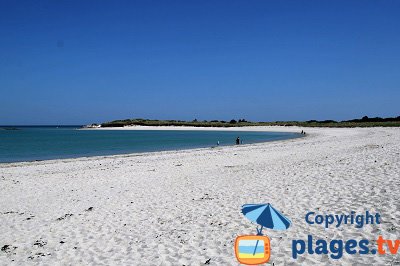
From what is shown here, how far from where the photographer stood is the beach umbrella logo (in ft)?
21.0

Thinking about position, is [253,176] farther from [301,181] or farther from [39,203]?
[39,203]

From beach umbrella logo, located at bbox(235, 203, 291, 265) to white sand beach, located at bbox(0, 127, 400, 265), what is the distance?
17cm

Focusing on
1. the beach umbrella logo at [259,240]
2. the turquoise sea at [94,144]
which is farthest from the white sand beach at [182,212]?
the turquoise sea at [94,144]

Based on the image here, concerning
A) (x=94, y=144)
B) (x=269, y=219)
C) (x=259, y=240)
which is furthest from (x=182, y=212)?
(x=94, y=144)

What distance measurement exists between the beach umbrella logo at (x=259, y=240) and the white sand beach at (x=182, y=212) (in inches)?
6.6

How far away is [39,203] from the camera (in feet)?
39.7

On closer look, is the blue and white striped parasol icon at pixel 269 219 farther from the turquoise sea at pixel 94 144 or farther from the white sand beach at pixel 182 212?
the turquoise sea at pixel 94 144

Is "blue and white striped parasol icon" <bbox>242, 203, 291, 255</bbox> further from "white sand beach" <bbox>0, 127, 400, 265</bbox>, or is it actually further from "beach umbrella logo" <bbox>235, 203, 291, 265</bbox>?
"white sand beach" <bbox>0, 127, 400, 265</bbox>

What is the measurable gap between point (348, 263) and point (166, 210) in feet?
18.9

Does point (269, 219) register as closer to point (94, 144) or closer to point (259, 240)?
point (259, 240)

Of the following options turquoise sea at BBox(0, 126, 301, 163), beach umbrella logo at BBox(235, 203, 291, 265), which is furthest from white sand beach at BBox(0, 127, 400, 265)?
turquoise sea at BBox(0, 126, 301, 163)

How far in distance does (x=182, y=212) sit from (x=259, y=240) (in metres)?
3.27

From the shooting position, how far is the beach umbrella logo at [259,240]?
6.42 m

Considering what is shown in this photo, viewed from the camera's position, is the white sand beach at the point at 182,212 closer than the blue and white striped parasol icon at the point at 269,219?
Yes
